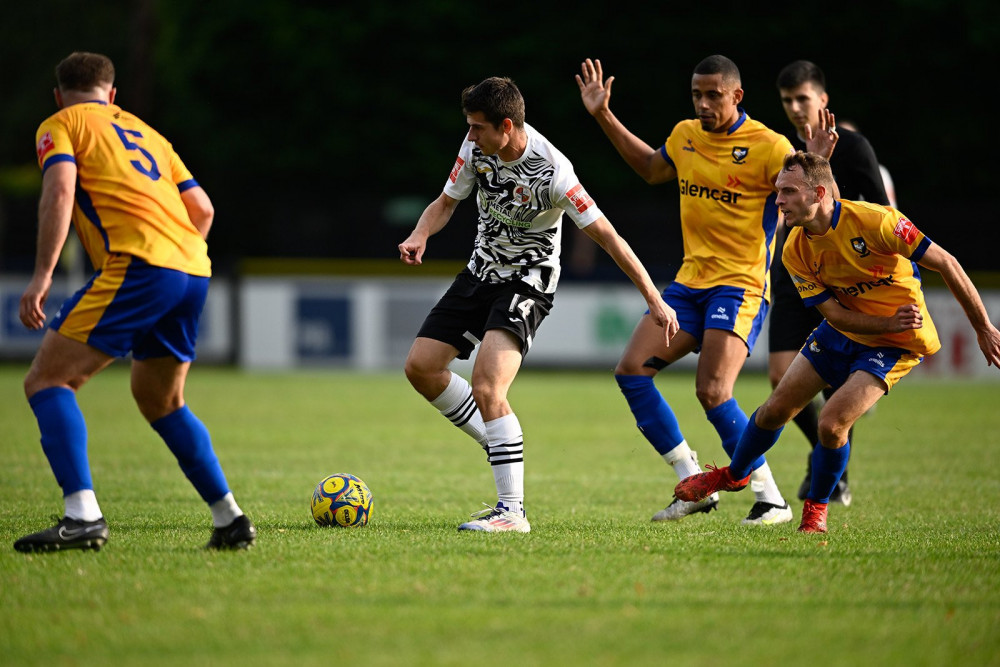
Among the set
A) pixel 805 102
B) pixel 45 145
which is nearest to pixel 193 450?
pixel 45 145

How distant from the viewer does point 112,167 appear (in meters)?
5.75

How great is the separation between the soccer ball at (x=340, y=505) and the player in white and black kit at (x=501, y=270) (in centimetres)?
61

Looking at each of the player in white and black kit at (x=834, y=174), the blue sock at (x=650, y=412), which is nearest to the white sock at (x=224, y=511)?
the blue sock at (x=650, y=412)

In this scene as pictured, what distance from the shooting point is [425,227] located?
717 centimetres

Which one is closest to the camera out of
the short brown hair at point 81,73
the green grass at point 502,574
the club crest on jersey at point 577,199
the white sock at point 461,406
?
the green grass at point 502,574

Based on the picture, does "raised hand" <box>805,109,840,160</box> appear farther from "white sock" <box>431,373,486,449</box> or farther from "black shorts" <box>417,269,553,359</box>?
"white sock" <box>431,373,486,449</box>

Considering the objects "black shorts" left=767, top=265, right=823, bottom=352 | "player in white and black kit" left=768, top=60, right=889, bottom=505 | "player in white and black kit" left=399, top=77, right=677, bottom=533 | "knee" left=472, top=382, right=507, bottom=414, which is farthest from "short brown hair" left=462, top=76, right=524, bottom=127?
"black shorts" left=767, top=265, right=823, bottom=352

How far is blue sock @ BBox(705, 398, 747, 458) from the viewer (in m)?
7.41

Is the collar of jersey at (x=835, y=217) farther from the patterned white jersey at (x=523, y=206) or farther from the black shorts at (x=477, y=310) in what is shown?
the black shorts at (x=477, y=310)

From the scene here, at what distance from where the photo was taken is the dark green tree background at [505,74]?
26.1 m

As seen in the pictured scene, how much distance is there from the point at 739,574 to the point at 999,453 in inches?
264

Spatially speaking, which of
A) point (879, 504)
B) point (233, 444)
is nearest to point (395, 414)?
point (233, 444)

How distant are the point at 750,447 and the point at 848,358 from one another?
2.24 ft

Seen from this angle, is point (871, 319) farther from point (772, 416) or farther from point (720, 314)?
point (720, 314)
